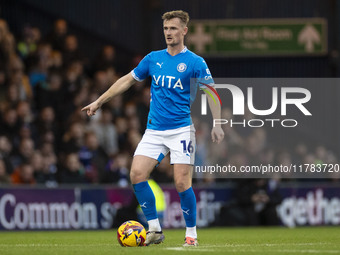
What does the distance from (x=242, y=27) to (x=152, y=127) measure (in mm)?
13518

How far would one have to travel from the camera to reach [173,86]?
30.3ft

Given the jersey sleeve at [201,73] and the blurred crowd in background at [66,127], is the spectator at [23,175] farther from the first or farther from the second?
the jersey sleeve at [201,73]

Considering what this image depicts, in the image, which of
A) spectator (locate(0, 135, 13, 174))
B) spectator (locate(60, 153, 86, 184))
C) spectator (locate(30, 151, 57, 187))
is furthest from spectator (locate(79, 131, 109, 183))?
spectator (locate(0, 135, 13, 174))

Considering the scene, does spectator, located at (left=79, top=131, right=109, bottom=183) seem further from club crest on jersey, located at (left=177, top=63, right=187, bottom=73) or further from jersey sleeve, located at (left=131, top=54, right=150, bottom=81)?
club crest on jersey, located at (left=177, top=63, right=187, bottom=73)

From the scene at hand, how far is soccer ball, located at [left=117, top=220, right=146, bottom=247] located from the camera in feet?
30.5

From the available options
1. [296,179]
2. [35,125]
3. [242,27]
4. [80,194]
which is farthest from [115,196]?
[242,27]

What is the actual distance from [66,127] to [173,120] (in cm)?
884

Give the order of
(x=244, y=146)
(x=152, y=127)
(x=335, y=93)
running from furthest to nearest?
(x=335, y=93) → (x=244, y=146) → (x=152, y=127)

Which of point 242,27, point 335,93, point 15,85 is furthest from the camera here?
point 335,93

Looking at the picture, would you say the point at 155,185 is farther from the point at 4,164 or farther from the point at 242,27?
the point at 242,27

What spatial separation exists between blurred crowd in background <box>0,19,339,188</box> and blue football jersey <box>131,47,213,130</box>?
6901mm

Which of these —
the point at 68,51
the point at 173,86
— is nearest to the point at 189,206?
the point at 173,86

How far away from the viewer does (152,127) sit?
941 cm

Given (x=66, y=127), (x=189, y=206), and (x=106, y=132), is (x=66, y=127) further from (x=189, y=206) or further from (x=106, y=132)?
(x=189, y=206)
